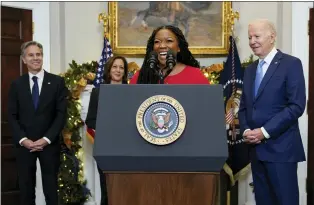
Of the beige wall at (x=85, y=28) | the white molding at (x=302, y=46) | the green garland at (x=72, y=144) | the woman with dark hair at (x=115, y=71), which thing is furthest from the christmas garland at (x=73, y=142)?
the woman with dark hair at (x=115, y=71)

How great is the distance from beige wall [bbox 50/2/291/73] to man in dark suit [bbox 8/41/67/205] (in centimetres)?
145

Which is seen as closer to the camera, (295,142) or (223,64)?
(295,142)

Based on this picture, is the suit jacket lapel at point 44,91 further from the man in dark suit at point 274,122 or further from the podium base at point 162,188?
the podium base at point 162,188

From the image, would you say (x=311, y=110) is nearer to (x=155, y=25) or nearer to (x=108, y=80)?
(x=155, y=25)

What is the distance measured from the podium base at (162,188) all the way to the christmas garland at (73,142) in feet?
9.69

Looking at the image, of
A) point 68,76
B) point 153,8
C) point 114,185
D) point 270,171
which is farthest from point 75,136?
point 114,185

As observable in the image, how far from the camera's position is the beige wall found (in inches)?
198

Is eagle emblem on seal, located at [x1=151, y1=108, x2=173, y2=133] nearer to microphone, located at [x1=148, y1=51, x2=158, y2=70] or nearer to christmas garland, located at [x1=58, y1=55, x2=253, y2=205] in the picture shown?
microphone, located at [x1=148, y1=51, x2=158, y2=70]

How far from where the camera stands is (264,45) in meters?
2.51

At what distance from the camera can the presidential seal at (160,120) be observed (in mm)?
1717

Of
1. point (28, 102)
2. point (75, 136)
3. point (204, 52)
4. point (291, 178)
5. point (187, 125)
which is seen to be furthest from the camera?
point (204, 52)

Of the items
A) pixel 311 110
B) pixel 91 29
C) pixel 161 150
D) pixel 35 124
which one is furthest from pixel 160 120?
pixel 91 29

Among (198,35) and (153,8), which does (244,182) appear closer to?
(198,35)

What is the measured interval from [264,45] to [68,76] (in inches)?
106
